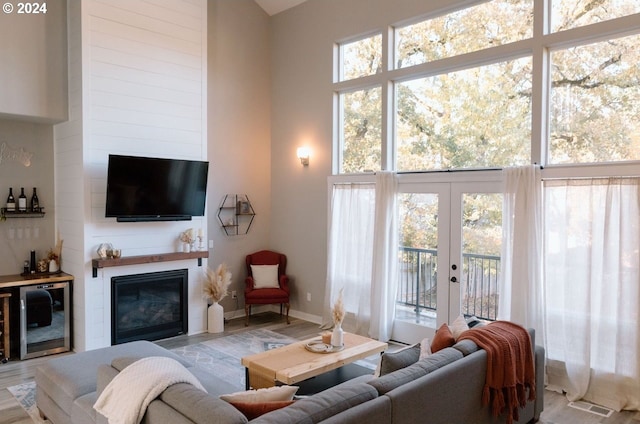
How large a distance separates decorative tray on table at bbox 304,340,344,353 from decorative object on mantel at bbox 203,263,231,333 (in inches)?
94.5

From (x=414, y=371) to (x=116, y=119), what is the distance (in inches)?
179

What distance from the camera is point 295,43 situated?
7.08 m

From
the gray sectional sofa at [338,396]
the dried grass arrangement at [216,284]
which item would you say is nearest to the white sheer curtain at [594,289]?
the gray sectional sofa at [338,396]

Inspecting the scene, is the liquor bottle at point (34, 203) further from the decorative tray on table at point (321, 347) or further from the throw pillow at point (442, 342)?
the throw pillow at point (442, 342)

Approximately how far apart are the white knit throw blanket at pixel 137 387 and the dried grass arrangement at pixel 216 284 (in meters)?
3.71

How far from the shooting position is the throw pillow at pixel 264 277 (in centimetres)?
693

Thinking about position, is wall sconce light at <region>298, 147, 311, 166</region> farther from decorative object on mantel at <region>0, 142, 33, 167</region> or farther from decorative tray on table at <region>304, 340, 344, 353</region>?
decorative object on mantel at <region>0, 142, 33, 167</region>

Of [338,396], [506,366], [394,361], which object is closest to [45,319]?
[394,361]

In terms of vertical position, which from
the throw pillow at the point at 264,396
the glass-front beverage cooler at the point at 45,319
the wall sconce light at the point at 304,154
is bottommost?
the glass-front beverage cooler at the point at 45,319

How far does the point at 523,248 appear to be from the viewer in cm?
461

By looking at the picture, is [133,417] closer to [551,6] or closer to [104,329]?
[104,329]

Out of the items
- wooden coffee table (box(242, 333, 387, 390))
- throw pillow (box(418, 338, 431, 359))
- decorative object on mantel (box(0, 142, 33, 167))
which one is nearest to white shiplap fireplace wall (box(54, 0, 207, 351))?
decorative object on mantel (box(0, 142, 33, 167))

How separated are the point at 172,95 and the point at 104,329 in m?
3.01

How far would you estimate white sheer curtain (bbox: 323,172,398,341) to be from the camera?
5848 mm
